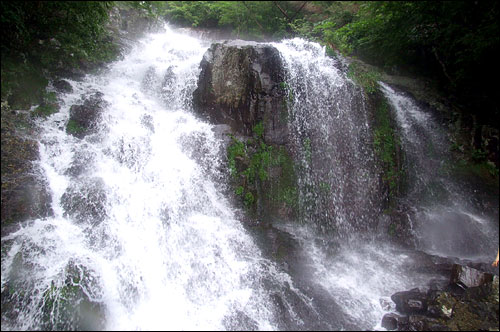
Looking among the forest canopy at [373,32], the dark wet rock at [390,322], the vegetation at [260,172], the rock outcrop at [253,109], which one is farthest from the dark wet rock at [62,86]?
the dark wet rock at [390,322]

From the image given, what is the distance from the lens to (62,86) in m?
7.54

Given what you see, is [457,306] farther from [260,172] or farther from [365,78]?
[365,78]

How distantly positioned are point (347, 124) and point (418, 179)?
2862mm

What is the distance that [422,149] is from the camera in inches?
366

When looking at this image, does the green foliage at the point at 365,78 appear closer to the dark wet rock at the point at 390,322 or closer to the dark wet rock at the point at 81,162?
the dark wet rock at the point at 390,322

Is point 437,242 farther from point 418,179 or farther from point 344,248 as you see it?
point 344,248

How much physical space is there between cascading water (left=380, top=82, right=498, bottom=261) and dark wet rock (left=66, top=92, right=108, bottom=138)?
889cm

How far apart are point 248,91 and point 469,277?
6997 millimetres

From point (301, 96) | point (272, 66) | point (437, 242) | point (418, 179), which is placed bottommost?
point (437, 242)

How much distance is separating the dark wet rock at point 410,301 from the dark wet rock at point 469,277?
964 millimetres

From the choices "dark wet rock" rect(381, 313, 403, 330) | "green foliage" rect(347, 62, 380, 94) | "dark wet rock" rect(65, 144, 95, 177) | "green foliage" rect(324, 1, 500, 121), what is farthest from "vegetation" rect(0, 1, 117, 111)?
"dark wet rock" rect(381, 313, 403, 330)

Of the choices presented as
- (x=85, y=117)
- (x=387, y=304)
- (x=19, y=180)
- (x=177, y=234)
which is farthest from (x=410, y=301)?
(x=85, y=117)

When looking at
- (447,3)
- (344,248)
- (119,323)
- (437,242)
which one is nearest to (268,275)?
(344,248)

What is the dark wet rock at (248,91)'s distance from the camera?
851 cm
